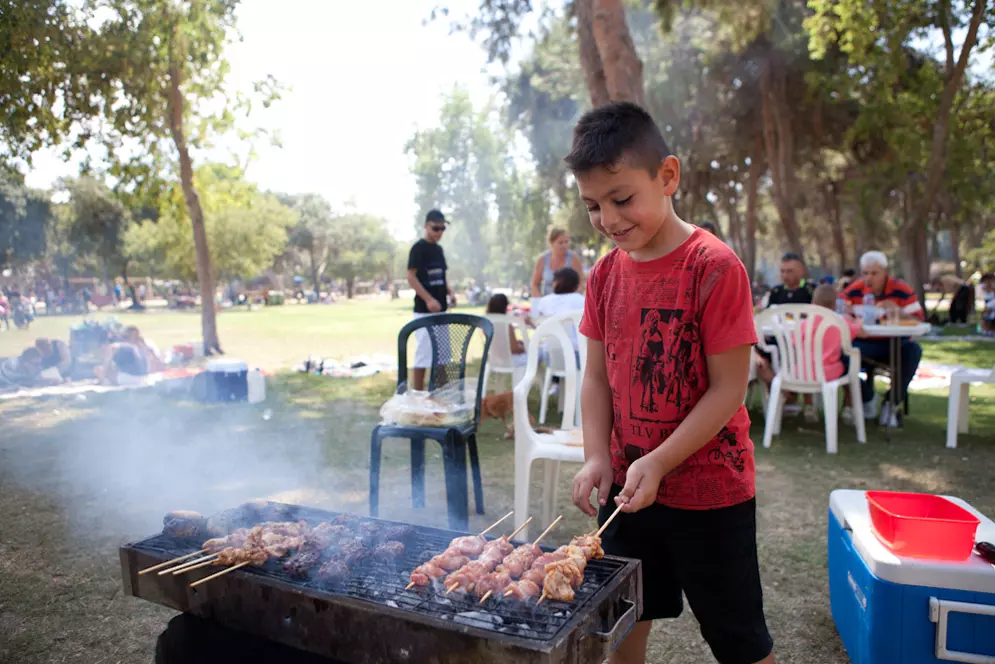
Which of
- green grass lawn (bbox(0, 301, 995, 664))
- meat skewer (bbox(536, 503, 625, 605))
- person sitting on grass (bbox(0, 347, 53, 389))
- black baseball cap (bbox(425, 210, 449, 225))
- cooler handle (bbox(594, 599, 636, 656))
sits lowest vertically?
green grass lawn (bbox(0, 301, 995, 664))

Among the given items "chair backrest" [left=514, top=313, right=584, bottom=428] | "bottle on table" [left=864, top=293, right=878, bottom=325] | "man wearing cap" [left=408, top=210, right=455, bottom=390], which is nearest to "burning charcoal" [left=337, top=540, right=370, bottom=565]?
"chair backrest" [left=514, top=313, right=584, bottom=428]

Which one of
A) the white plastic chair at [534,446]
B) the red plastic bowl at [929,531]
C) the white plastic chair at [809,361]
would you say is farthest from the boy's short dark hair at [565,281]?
the red plastic bowl at [929,531]

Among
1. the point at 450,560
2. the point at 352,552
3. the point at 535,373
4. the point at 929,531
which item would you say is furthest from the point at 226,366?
the point at 929,531

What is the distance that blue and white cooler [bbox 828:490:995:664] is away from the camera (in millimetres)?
2311

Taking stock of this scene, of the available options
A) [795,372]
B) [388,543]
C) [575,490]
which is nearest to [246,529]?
[388,543]

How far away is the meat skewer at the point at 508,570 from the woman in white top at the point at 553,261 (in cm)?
660

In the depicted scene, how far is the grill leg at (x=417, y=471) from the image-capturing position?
193 inches

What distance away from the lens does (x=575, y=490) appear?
2111 millimetres

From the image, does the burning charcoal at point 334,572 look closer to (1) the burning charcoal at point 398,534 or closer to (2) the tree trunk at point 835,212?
(1) the burning charcoal at point 398,534

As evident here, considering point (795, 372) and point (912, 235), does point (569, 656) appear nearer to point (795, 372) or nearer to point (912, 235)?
point (795, 372)

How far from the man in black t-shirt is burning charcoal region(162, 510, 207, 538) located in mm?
6935

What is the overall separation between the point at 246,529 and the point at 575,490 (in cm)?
123

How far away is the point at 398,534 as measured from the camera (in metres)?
2.42

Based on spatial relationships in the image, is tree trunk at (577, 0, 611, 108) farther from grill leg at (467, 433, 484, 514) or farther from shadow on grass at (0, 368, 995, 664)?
grill leg at (467, 433, 484, 514)
